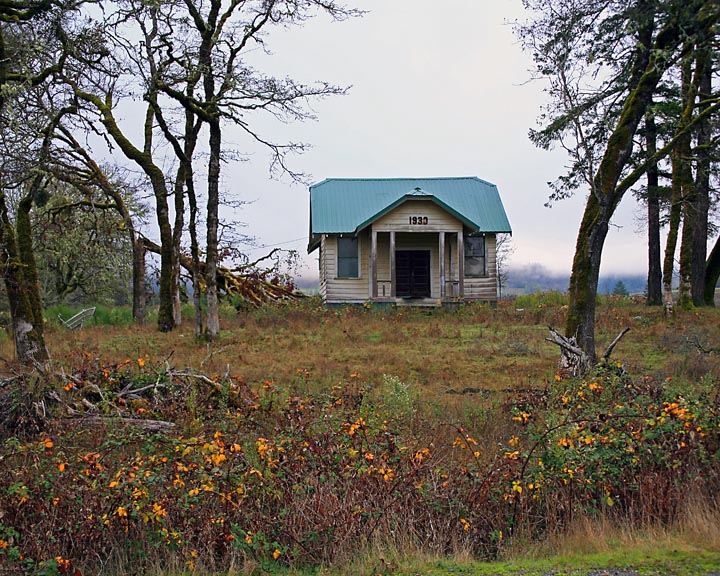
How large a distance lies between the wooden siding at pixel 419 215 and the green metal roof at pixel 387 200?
0.36 m

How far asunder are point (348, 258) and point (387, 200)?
3441 millimetres

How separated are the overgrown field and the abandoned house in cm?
1640

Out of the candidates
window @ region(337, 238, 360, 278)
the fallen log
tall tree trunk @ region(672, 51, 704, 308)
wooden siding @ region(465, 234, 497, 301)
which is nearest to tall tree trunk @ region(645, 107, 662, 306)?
tall tree trunk @ region(672, 51, 704, 308)

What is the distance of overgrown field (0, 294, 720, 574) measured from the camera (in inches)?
194

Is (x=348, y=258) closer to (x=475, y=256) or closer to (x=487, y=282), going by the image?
(x=475, y=256)

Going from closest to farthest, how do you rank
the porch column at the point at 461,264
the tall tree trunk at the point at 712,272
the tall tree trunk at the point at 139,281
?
1. the tall tree trunk at the point at 712,272
2. the tall tree trunk at the point at 139,281
3. the porch column at the point at 461,264

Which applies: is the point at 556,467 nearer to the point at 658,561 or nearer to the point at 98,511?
the point at 658,561

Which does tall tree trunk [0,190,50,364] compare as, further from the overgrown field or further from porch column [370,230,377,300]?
porch column [370,230,377,300]

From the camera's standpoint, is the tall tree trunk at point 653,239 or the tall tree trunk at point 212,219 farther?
the tall tree trunk at point 653,239

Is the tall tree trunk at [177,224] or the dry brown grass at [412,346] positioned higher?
the tall tree trunk at [177,224]

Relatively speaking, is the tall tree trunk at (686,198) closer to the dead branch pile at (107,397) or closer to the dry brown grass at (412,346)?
the dry brown grass at (412,346)

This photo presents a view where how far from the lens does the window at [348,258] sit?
2681cm

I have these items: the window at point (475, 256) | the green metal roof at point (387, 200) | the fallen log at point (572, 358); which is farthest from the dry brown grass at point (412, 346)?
the green metal roof at point (387, 200)

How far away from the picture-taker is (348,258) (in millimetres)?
26969
